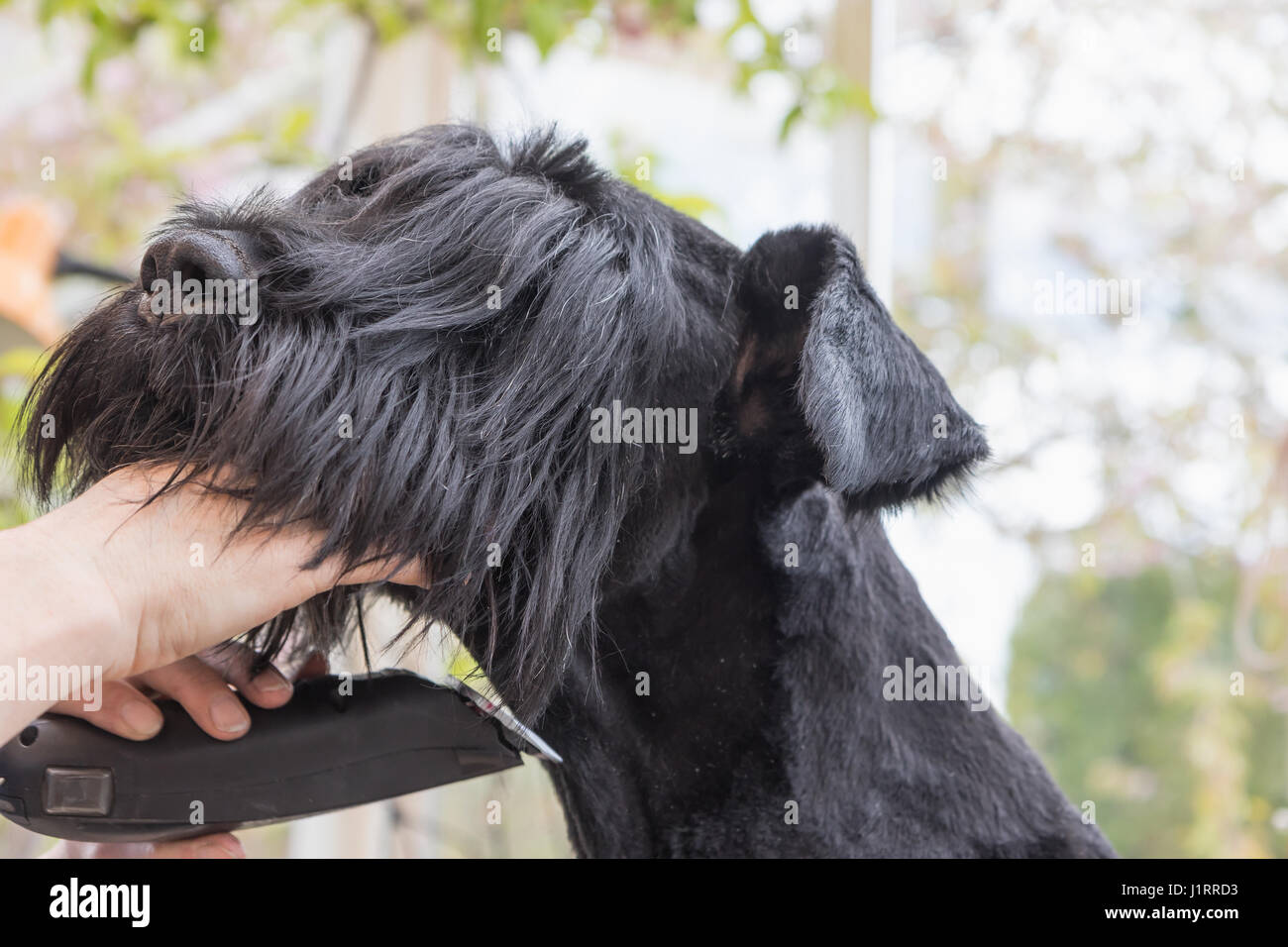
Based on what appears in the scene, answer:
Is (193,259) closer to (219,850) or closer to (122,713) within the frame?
(122,713)

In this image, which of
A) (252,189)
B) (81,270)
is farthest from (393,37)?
(252,189)

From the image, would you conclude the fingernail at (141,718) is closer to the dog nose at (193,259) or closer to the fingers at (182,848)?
the fingers at (182,848)

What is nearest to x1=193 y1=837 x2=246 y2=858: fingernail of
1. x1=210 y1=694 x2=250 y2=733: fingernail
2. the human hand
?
x1=210 y1=694 x2=250 y2=733: fingernail

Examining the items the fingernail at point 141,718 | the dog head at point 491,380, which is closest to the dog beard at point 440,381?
the dog head at point 491,380

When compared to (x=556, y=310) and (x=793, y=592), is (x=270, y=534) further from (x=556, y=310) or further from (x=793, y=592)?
(x=793, y=592)

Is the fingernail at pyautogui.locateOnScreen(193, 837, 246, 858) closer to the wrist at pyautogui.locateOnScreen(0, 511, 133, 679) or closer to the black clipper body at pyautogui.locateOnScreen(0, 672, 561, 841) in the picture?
the black clipper body at pyautogui.locateOnScreen(0, 672, 561, 841)

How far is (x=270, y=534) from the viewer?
65cm

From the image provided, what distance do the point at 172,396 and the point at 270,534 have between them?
12 cm

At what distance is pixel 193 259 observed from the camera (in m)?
0.66

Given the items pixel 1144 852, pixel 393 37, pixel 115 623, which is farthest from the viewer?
pixel 1144 852

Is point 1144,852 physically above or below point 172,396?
below

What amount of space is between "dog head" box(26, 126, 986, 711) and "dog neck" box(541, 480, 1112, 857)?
4cm

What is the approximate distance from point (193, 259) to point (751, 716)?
0.52 meters

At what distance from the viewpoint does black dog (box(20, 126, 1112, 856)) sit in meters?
0.69
